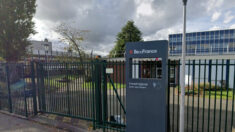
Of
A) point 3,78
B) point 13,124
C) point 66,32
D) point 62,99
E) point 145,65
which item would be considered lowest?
point 13,124

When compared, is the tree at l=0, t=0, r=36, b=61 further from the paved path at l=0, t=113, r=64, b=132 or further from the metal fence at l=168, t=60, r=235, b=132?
the metal fence at l=168, t=60, r=235, b=132

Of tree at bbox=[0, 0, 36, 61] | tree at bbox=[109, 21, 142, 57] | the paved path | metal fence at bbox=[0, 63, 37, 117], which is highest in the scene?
tree at bbox=[109, 21, 142, 57]

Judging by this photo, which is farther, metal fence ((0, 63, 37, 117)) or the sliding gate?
metal fence ((0, 63, 37, 117))

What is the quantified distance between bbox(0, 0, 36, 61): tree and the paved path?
6.59m

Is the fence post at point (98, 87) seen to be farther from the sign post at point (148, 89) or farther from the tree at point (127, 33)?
the tree at point (127, 33)

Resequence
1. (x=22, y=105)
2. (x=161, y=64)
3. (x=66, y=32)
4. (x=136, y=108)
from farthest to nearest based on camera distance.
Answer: (x=66, y=32) < (x=22, y=105) < (x=136, y=108) < (x=161, y=64)

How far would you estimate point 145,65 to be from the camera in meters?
3.29

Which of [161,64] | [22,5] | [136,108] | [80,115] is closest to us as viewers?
[161,64]

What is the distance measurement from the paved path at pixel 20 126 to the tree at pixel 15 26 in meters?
6.59

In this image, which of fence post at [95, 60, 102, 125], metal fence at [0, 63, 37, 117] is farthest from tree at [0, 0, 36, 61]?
fence post at [95, 60, 102, 125]

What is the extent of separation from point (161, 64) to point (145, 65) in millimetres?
453

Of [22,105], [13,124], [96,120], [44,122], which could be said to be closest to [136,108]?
[96,120]

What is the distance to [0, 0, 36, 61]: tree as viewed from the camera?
9.30 meters

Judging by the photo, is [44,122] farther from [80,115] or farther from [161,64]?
[161,64]
